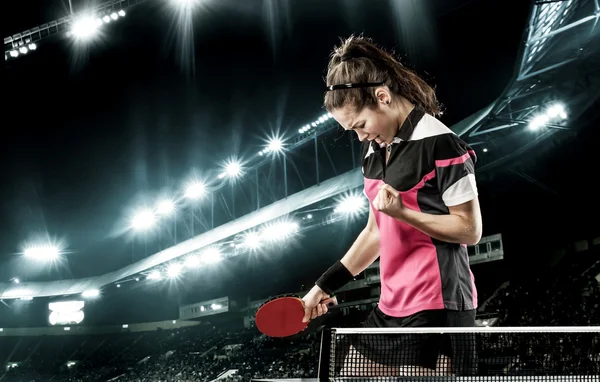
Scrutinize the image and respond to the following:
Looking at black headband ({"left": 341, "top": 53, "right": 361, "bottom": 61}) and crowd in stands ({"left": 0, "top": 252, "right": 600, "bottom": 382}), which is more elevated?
black headband ({"left": 341, "top": 53, "right": 361, "bottom": 61})

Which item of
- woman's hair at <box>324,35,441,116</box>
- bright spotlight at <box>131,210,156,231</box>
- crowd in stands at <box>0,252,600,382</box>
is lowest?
crowd in stands at <box>0,252,600,382</box>

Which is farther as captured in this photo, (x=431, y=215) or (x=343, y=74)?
(x=343, y=74)

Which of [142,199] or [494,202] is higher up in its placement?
[142,199]

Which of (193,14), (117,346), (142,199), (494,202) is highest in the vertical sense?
(193,14)

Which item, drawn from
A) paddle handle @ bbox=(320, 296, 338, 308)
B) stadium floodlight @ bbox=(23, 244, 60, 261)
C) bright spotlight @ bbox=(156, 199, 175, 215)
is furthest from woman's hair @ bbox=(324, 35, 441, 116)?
stadium floodlight @ bbox=(23, 244, 60, 261)

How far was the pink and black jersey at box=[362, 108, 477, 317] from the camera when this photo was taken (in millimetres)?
1837

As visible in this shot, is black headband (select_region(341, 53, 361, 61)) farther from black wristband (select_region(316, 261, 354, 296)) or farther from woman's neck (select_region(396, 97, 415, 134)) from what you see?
black wristband (select_region(316, 261, 354, 296))

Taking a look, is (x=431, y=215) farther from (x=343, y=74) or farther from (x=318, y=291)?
(x=318, y=291)

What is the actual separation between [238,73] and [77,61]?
4465mm

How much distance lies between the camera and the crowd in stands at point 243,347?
1329 cm

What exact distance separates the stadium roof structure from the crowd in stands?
4.59 m

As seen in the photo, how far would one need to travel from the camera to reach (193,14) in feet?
46.9

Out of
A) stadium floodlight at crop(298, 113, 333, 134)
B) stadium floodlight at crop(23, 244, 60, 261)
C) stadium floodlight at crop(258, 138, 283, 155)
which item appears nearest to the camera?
stadium floodlight at crop(298, 113, 333, 134)

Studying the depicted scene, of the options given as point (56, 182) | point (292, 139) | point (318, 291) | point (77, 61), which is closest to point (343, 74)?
point (318, 291)
